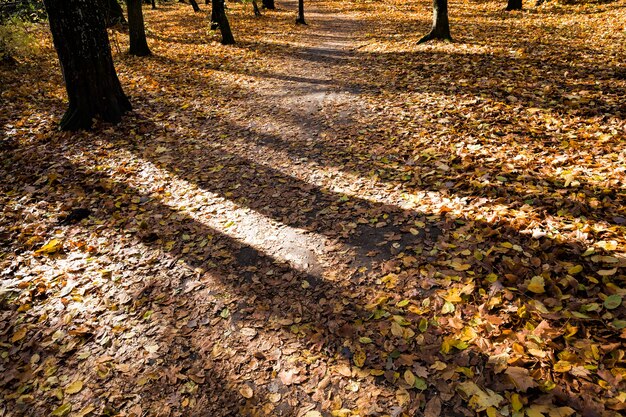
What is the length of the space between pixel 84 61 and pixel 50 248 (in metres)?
Answer: 4.39

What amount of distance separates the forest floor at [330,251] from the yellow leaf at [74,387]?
2 centimetres

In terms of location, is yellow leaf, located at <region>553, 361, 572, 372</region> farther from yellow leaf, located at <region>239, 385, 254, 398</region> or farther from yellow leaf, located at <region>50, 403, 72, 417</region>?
yellow leaf, located at <region>50, 403, 72, 417</region>

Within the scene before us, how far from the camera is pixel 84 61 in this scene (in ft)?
22.5

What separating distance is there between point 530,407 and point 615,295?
1425 millimetres

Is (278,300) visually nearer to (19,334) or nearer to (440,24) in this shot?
(19,334)

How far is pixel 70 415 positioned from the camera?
285cm

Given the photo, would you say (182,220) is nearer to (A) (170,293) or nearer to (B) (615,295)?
(A) (170,293)

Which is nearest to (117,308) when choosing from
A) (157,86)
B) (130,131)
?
(130,131)

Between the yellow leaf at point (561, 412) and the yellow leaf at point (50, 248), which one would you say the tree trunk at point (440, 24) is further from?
the yellow leaf at point (50, 248)

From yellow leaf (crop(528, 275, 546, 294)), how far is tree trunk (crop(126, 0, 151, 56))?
43.4 ft

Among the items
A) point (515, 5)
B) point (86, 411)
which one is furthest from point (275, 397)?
point (515, 5)

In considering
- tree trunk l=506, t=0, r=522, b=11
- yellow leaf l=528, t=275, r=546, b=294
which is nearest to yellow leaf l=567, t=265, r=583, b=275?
yellow leaf l=528, t=275, r=546, b=294

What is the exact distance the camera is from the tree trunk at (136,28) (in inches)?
442

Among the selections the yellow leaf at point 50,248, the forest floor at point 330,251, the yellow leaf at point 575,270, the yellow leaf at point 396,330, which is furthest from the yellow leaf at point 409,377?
the yellow leaf at point 50,248
